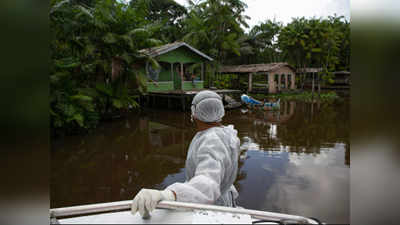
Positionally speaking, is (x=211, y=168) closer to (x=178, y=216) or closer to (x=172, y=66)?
(x=178, y=216)

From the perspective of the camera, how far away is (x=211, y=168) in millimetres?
1188

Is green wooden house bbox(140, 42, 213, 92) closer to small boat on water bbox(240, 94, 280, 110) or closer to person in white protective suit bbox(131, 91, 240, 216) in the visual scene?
small boat on water bbox(240, 94, 280, 110)

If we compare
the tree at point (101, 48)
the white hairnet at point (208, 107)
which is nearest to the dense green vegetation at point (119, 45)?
the tree at point (101, 48)

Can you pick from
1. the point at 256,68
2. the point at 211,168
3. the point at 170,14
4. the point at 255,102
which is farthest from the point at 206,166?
the point at 170,14

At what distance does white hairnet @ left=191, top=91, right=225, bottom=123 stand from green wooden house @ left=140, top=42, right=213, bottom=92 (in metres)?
11.0

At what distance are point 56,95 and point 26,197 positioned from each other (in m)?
6.14

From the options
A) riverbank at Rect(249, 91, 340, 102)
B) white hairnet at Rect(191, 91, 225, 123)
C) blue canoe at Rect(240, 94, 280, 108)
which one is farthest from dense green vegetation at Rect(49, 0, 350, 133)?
blue canoe at Rect(240, 94, 280, 108)

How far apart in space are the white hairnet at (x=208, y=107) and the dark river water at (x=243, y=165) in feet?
2.65

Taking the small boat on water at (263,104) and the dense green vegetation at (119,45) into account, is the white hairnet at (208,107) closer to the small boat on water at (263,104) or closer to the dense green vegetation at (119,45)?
the dense green vegetation at (119,45)

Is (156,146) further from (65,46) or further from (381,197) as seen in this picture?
(381,197)

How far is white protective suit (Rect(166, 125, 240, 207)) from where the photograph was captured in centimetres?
105

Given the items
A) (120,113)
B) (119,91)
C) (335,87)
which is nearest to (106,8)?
(119,91)

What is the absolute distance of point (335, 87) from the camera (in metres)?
20.9

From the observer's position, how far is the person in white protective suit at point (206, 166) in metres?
0.96
